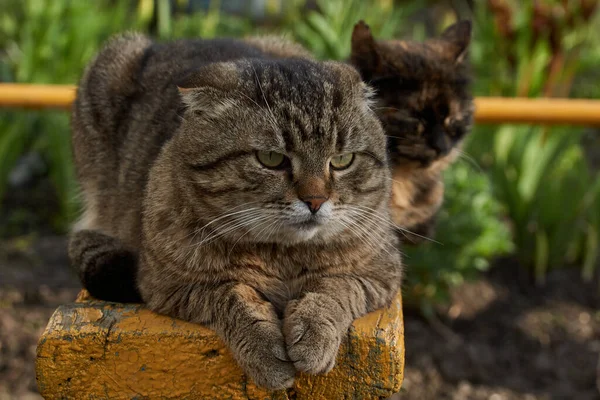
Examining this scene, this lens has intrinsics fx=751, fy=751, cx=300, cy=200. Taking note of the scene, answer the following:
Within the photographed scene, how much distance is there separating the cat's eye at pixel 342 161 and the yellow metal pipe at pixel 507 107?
1.79 meters

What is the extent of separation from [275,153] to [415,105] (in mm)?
855

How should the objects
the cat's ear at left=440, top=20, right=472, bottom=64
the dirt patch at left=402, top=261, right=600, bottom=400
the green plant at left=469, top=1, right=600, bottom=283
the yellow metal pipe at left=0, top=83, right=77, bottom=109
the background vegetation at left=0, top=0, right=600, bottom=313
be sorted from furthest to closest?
the green plant at left=469, top=1, right=600, bottom=283 < the background vegetation at left=0, top=0, right=600, bottom=313 < the dirt patch at left=402, top=261, right=600, bottom=400 < the yellow metal pipe at left=0, top=83, right=77, bottom=109 < the cat's ear at left=440, top=20, right=472, bottom=64

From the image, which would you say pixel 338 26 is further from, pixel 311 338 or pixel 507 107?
pixel 311 338

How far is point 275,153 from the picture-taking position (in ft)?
6.16

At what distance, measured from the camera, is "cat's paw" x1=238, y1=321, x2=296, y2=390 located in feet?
5.73

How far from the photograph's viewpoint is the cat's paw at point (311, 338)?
5.66 feet

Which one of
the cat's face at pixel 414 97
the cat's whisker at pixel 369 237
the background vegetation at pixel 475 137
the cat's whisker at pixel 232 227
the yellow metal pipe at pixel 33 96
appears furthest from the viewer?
the background vegetation at pixel 475 137

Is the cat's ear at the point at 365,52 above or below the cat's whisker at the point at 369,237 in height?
above

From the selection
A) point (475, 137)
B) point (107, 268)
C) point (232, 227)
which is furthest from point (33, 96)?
point (475, 137)

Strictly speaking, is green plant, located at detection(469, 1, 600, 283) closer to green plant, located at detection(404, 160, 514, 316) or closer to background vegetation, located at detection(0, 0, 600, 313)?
background vegetation, located at detection(0, 0, 600, 313)

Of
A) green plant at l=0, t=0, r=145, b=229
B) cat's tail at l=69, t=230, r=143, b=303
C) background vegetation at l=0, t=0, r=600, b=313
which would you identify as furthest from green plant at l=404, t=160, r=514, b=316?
green plant at l=0, t=0, r=145, b=229

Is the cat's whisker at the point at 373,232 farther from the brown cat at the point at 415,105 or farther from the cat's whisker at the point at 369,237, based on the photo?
the brown cat at the point at 415,105

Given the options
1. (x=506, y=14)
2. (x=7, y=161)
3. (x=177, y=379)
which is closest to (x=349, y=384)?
(x=177, y=379)

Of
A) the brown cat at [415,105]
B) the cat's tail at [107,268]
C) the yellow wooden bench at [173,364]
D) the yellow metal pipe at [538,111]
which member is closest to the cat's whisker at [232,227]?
the yellow wooden bench at [173,364]
